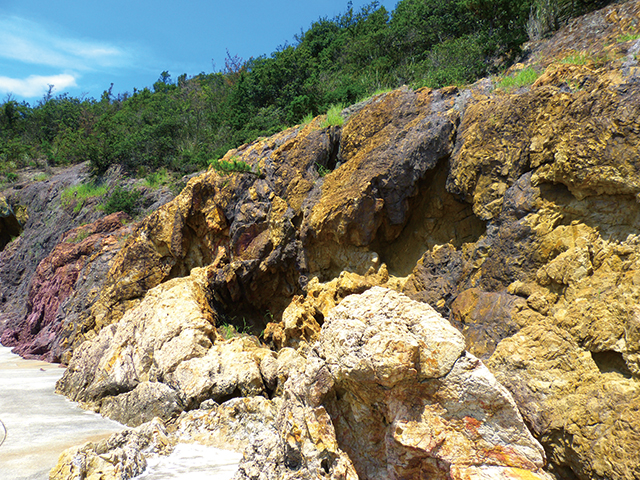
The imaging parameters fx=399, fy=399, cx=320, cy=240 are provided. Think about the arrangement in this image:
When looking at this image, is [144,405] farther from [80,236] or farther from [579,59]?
[80,236]

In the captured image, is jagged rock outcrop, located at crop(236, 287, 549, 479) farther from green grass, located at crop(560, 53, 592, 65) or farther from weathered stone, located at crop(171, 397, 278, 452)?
green grass, located at crop(560, 53, 592, 65)

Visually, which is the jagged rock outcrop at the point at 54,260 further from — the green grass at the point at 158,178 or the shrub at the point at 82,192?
the green grass at the point at 158,178

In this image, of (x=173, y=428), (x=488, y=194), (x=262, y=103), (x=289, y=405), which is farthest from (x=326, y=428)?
(x=262, y=103)

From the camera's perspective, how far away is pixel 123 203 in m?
14.5

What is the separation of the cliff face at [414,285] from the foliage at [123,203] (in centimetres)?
537

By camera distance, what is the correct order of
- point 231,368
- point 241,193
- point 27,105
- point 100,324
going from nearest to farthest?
point 231,368 < point 241,193 < point 100,324 < point 27,105

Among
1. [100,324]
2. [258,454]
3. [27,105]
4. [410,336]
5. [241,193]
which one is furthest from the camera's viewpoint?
[27,105]

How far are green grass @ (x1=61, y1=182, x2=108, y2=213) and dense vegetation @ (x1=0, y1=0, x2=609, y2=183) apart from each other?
4.31 ft

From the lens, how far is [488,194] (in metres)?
5.26

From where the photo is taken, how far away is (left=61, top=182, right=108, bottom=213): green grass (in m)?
16.9

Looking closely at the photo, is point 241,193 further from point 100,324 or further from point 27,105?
point 27,105

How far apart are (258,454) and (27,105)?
122 feet

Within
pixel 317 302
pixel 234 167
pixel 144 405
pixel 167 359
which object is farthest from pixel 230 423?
pixel 234 167

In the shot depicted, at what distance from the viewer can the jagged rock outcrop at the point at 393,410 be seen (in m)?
3.03
